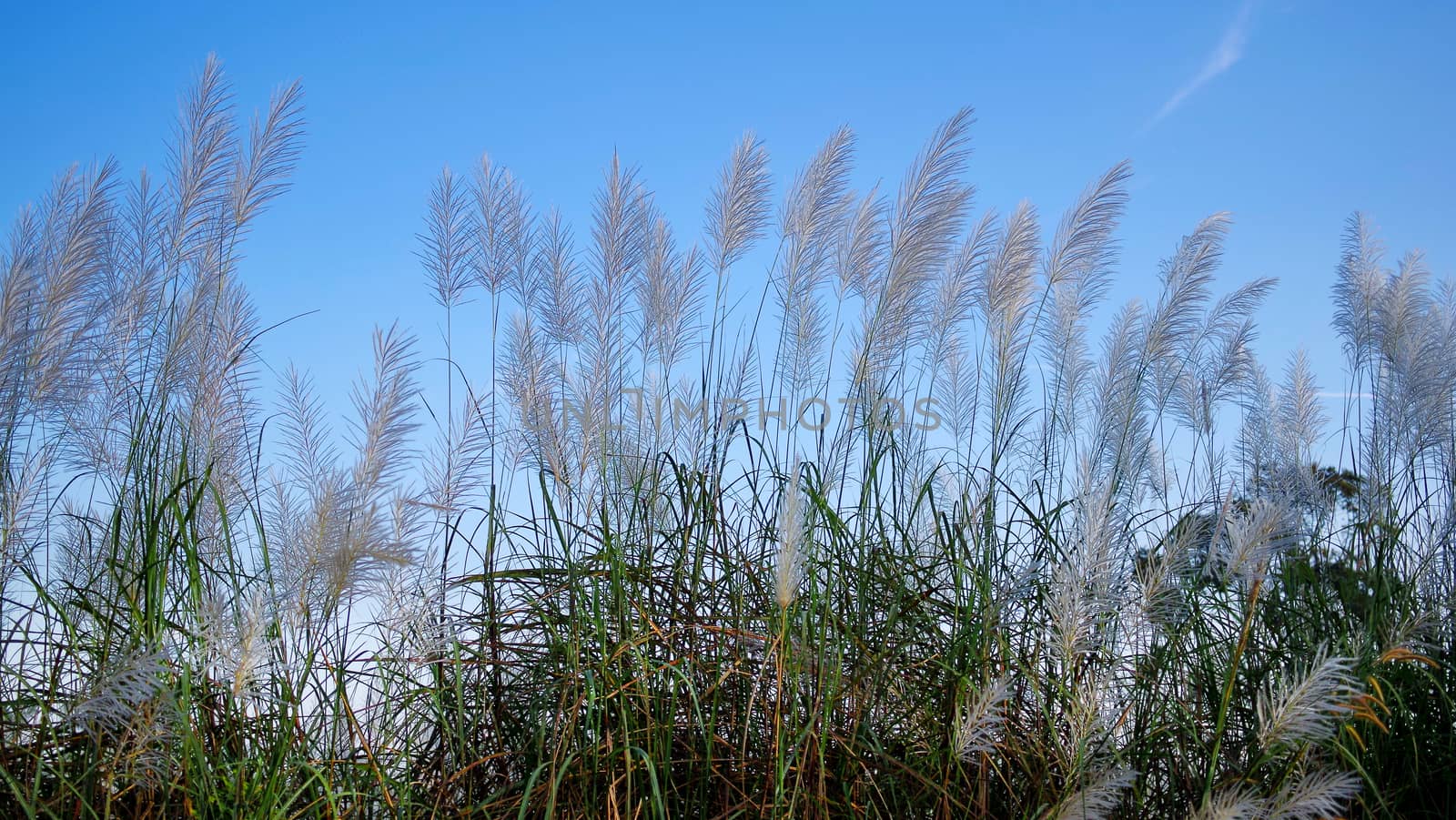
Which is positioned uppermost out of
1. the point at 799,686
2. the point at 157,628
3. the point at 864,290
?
the point at 864,290

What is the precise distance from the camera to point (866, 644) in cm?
253

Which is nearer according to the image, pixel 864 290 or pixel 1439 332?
pixel 864 290

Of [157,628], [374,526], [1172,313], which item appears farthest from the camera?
[1172,313]

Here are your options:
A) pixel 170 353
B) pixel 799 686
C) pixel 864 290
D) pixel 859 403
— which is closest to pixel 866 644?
pixel 799 686

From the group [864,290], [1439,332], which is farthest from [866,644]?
[1439,332]

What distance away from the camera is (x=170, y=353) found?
252 cm

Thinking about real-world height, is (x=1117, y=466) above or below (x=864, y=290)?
below

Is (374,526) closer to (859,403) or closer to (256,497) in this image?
(256,497)

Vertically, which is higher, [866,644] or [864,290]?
[864,290]

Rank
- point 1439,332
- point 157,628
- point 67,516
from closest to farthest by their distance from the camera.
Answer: point 157,628
point 67,516
point 1439,332

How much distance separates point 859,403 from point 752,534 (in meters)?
0.52

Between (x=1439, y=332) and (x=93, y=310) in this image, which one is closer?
(x=93, y=310)

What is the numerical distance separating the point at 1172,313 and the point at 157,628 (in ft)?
9.38

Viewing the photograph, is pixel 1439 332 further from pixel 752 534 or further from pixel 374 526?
pixel 374 526
